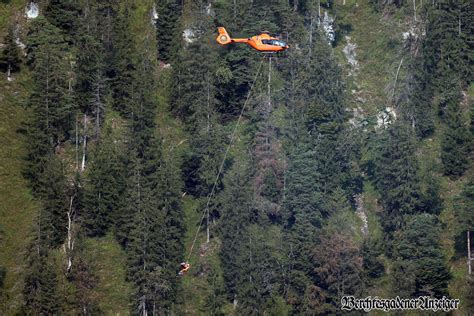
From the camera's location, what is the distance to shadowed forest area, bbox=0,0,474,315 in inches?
3418

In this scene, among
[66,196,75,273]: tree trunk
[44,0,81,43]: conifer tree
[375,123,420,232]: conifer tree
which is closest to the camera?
[66,196,75,273]: tree trunk

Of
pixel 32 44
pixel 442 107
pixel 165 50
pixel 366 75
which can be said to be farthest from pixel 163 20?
pixel 442 107

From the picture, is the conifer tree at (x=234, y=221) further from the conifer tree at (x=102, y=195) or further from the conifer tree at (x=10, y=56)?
the conifer tree at (x=10, y=56)

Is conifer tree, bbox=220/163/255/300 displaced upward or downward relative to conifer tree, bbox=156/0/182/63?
downward

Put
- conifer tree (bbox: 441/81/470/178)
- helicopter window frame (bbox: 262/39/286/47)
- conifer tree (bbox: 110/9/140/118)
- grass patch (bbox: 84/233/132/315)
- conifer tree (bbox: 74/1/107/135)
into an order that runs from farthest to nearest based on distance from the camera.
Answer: conifer tree (bbox: 441/81/470/178)
conifer tree (bbox: 110/9/140/118)
conifer tree (bbox: 74/1/107/135)
grass patch (bbox: 84/233/132/315)
helicopter window frame (bbox: 262/39/286/47)

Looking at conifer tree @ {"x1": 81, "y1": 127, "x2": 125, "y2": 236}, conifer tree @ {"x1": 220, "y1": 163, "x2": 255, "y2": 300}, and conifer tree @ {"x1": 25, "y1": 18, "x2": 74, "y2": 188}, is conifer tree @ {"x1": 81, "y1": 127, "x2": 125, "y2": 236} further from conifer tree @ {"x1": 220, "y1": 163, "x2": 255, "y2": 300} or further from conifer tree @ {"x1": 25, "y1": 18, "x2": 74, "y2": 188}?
conifer tree @ {"x1": 220, "y1": 163, "x2": 255, "y2": 300}

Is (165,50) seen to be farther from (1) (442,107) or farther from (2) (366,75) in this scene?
(1) (442,107)

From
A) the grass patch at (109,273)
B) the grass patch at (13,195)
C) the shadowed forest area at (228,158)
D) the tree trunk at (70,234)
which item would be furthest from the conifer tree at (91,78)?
the grass patch at (109,273)

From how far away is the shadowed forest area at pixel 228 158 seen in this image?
86.8m

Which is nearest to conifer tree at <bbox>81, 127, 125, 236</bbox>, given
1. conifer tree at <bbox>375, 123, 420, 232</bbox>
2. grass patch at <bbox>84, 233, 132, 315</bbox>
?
grass patch at <bbox>84, 233, 132, 315</bbox>

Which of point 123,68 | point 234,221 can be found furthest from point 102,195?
Answer: point 123,68

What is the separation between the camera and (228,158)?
315 ft

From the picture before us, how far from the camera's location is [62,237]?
8750 cm

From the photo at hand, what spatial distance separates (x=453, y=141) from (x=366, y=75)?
13.7 meters
